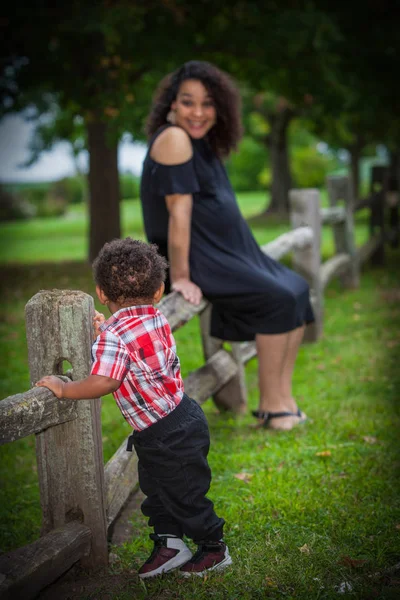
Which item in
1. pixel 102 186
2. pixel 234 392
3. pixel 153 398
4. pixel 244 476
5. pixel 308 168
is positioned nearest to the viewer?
pixel 153 398

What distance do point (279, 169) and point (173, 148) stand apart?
23.5 meters

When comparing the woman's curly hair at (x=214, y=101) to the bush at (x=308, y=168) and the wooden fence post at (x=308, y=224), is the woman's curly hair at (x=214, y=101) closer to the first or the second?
the wooden fence post at (x=308, y=224)

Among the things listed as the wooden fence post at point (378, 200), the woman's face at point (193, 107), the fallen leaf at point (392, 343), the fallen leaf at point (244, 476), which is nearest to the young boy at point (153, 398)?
the fallen leaf at point (244, 476)

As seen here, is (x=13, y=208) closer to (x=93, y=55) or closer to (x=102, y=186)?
(x=102, y=186)

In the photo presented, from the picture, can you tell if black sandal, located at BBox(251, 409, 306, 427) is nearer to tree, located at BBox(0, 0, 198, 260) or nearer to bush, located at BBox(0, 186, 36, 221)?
tree, located at BBox(0, 0, 198, 260)

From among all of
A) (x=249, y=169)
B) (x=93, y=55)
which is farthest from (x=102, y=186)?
(x=249, y=169)

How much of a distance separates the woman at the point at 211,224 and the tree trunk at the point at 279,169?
22.4m

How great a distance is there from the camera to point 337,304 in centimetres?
912

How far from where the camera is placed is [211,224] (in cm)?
419

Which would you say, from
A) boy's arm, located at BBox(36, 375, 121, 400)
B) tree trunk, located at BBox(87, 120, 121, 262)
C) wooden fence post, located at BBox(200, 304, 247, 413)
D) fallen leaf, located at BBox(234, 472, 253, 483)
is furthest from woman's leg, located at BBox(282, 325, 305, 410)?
tree trunk, located at BBox(87, 120, 121, 262)

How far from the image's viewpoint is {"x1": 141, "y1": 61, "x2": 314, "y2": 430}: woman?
4031 mm

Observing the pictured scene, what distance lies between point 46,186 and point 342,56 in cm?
3261

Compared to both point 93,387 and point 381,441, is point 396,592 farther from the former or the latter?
point 381,441

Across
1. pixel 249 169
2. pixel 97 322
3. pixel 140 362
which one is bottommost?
pixel 140 362
